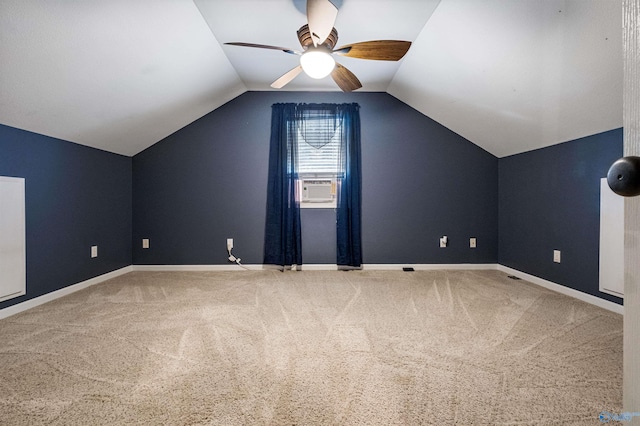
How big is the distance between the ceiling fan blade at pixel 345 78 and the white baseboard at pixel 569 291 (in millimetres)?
2690

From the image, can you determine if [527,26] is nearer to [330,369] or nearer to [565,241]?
[565,241]

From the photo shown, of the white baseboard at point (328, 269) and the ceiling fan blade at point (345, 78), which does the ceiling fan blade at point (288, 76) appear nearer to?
the ceiling fan blade at point (345, 78)

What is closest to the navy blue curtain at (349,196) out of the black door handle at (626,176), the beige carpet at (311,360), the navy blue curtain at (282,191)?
the navy blue curtain at (282,191)

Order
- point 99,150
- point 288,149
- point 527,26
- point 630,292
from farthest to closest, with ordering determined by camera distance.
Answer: point 288,149, point 99,150, point 527,26, point 630,292

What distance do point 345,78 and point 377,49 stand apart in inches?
18.0

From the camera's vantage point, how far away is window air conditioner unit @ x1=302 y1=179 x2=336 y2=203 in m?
3.46

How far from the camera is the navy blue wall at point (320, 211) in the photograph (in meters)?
3.46

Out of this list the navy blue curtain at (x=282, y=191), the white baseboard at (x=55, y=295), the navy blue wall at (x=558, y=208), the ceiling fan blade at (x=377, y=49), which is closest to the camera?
the ceiling fan blade at (x=377, y=49)

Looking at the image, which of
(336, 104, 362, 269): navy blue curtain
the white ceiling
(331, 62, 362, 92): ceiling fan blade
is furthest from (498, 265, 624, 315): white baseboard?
(331, 62, 362, 92): ceiling fan blade

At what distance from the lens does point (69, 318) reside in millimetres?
2027

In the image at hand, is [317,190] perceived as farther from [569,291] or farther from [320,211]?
[569,291]

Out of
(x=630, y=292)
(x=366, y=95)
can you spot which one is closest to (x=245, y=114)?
(x=366, y=95)

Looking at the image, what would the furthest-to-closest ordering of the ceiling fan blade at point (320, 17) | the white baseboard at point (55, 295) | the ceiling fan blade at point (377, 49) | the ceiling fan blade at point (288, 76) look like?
the ceiling fan blade at point (288, 76) → the white baseboard at point (55, 295) → the ceiling fan blade at point (377, 49) → the ceiling fan blade at point (320, 17)

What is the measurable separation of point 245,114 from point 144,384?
3.01 m
